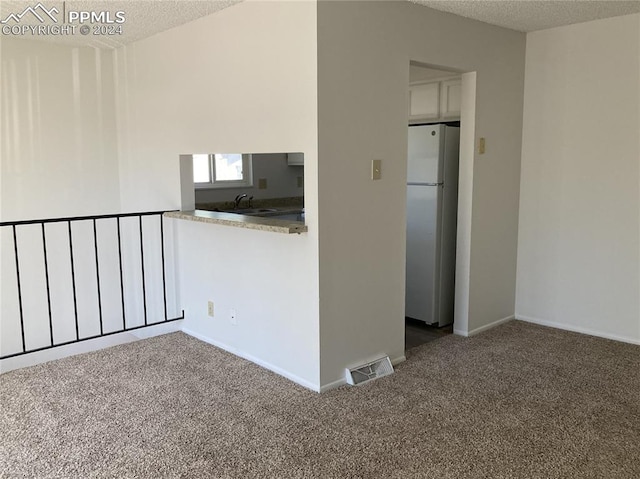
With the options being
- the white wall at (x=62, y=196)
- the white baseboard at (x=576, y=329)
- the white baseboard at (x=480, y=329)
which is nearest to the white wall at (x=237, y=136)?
the white wall at (x=62, y=196)

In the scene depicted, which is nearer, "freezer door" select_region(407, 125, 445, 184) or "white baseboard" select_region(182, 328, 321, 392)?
"white baseboard" select_region(182, 328, 321, 392)

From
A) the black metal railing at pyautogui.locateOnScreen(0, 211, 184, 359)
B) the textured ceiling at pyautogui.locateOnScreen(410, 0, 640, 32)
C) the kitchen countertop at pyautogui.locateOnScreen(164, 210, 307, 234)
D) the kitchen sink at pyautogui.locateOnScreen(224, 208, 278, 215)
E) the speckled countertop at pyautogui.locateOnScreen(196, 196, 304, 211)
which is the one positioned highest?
the textured ceiling at pyautogui.locateOnScreen(410, 0, 640, 32)

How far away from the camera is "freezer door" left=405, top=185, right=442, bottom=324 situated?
4.23 meters

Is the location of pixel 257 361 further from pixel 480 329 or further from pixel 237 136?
pixel 480 329

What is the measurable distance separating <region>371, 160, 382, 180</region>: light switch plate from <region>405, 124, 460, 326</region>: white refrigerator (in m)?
1.08

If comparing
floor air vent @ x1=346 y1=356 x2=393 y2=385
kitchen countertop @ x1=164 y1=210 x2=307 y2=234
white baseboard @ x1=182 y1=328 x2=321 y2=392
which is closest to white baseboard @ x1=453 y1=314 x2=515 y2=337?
floor air vent @ x1=346 y1=356 x2=393 y2=385

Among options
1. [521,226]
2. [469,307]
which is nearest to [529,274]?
[521,226]

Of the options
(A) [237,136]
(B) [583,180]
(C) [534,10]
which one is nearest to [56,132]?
(A) [237,136]

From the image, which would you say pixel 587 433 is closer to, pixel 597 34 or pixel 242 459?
pixel 242 459

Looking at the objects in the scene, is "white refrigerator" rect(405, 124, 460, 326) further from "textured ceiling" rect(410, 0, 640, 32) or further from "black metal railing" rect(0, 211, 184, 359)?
"black metal railing" rect(0, 211, 184, 359)

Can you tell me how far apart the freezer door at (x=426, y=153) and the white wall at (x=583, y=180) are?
0.75m

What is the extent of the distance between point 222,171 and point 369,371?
3.13m

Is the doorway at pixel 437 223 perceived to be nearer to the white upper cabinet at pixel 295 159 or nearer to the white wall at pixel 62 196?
the white upper cabinet at pixel 295 159

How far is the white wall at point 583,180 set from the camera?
376 cm
